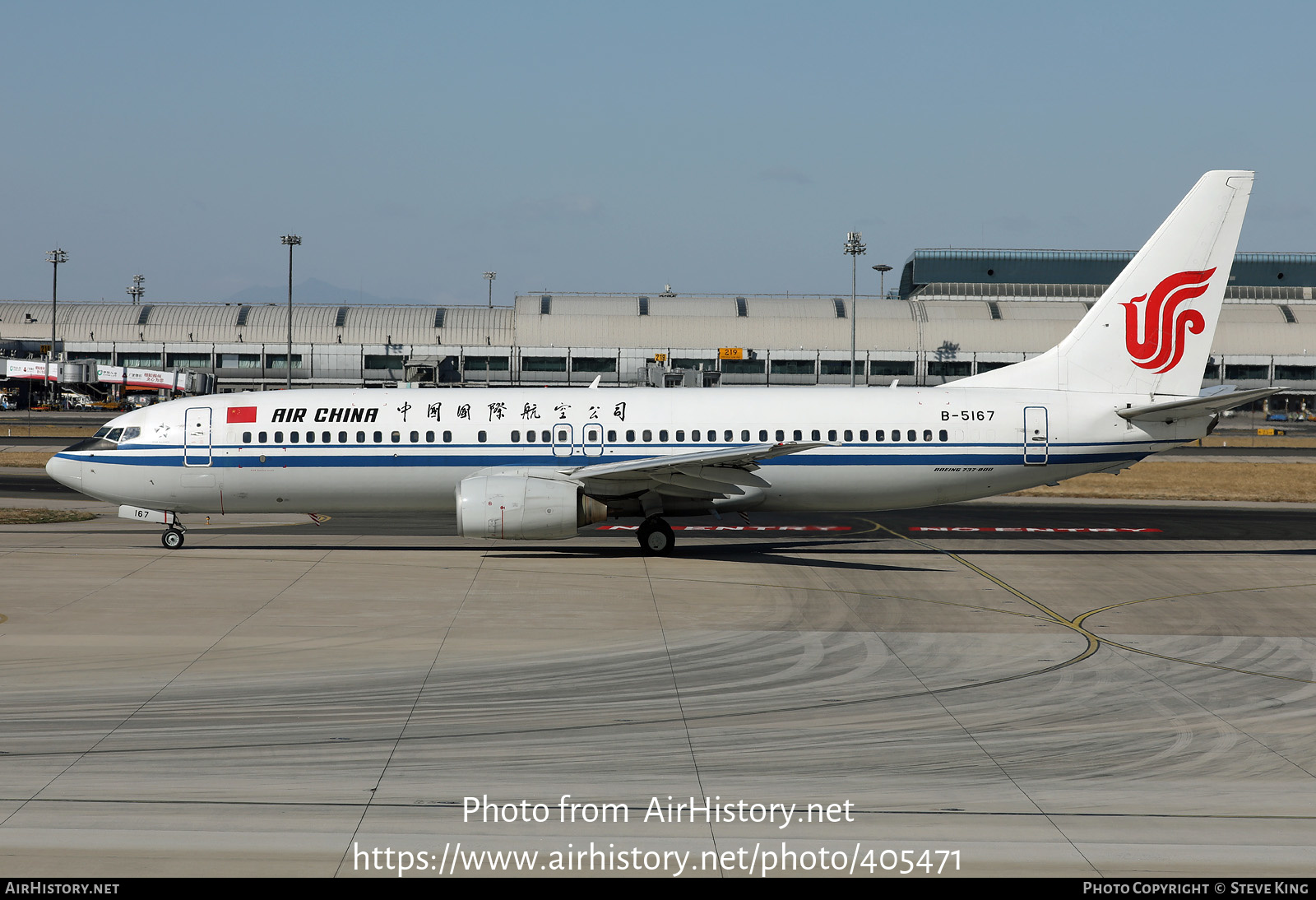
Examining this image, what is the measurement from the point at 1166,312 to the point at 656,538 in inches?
577

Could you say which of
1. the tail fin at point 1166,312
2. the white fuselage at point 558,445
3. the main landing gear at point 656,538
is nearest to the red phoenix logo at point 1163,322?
the tail fin at point 1166,312

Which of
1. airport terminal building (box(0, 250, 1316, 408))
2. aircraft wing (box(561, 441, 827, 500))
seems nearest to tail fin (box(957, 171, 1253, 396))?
aircraft wing (box(561, 441, 827, 500))

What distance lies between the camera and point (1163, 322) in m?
28.0

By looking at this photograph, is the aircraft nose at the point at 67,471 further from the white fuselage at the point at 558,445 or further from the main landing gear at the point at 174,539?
the main landing gear at the point at 174,539

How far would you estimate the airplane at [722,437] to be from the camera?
89.9 ft

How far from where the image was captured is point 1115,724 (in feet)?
45.4

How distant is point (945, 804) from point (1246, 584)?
656 inches

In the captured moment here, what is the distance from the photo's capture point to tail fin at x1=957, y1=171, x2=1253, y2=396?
27.3 meters

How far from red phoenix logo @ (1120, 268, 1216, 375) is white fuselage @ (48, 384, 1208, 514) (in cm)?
132

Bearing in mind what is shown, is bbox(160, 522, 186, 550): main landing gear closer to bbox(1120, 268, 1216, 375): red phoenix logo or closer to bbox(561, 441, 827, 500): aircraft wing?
bbox(561, 441, 827, 500): aircraft wing

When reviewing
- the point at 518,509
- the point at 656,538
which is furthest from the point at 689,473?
the point at 518,509

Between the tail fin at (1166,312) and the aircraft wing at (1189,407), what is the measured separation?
3.15 feet

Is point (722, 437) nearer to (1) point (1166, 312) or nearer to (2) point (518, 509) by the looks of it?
(2) point (518, 509)

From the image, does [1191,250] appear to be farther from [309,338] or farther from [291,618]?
[309,338]
